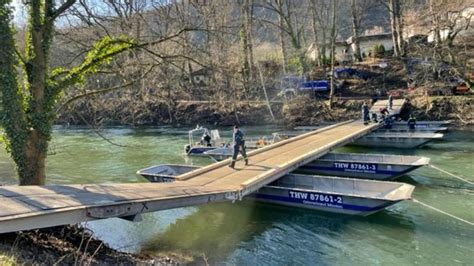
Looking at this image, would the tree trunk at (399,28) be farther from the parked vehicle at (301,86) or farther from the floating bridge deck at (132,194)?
the floating bridge deck at (132,194)

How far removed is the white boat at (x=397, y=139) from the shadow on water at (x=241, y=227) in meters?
12.5

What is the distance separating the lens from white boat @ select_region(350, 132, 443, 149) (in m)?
24.8

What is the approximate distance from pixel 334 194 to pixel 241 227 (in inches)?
123

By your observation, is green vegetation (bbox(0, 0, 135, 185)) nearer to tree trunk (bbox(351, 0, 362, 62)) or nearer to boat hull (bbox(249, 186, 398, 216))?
Result: boat hull (bbox(249, 186, 398, 216))

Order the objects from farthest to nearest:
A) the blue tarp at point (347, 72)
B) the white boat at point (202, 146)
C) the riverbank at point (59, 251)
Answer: the blue tarp at point (347, 72) < the white boat at point (202, 146) < the riverbank at point (59, 251)

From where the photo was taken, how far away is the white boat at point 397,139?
81.3ft

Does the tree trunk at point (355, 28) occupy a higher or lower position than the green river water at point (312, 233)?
higher

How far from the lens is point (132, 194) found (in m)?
10.6

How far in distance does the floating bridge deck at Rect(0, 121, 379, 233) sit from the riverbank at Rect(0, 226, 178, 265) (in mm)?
567

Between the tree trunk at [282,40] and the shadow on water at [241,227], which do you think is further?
the tree trunk at [282,40]

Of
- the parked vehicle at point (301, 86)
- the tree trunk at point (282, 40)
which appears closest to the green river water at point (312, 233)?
the parked vehicle at point (301, 86)

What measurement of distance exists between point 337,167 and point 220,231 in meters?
8.29

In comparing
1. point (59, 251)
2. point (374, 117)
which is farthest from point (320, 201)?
point (374, 117)

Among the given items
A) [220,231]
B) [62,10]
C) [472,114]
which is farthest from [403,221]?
[472,114]
